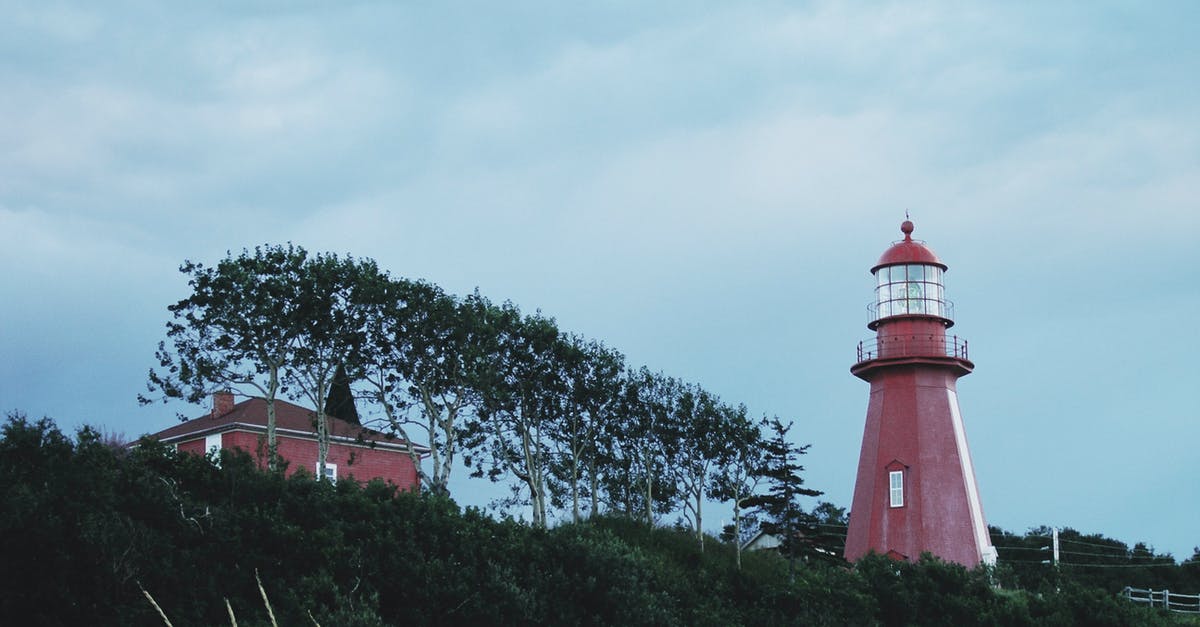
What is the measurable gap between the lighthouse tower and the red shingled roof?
48.1 feet

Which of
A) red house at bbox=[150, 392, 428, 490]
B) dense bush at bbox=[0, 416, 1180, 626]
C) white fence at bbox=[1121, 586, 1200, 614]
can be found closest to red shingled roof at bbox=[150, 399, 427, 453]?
red house at bbox=[150, 392, 428, 490]

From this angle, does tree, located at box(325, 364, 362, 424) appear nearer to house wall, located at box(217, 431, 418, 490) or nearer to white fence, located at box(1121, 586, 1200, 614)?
house wall, located at box(217, 431, 418, 490)

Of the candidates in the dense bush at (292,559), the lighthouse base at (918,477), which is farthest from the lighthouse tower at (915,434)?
the dense bush at (292,559)

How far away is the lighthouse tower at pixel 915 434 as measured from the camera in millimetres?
35969

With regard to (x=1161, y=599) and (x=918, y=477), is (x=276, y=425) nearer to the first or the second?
(x=918, y=477)

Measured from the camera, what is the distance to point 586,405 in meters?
43.7

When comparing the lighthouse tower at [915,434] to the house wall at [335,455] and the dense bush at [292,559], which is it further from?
the house wall at [335,455]

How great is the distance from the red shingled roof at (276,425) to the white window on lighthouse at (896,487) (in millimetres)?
15051

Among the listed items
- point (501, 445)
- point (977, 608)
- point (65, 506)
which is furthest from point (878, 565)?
point (65, 506)

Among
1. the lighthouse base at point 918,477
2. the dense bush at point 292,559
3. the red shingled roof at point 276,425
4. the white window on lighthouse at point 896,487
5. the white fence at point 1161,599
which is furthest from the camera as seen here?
the red shingled roof at point 276,425

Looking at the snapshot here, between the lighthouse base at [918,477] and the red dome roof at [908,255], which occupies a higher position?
the red dome roof at [908,255]

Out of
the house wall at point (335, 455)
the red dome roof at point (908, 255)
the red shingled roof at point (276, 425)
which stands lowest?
the house wall at point (335, 455)

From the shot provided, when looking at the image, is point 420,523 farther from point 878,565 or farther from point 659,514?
point 659,514

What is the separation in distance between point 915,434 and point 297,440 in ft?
65.8
